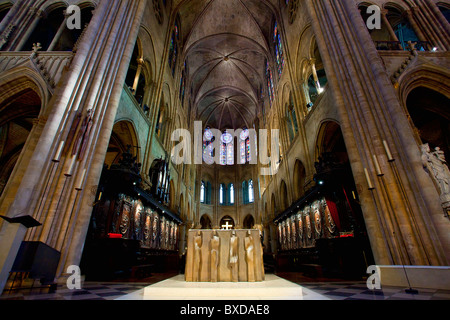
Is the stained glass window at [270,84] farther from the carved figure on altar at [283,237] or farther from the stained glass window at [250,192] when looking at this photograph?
the stained glass window at [250,192]

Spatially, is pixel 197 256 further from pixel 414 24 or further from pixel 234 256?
pixel 414 24

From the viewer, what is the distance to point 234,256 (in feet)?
14.1

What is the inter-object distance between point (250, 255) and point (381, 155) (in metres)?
4.74

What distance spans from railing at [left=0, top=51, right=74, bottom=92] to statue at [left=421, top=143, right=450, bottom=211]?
11.7 meters

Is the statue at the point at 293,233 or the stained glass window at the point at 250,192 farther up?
the stained glass window at the point at 250,192

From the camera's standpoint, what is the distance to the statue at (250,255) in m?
4.21

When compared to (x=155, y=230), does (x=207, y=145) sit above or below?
above

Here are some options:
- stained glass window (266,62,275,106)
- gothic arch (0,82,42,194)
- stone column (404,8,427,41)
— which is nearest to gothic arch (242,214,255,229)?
stained glass window (266,62,275,106)

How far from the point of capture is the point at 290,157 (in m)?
14.5

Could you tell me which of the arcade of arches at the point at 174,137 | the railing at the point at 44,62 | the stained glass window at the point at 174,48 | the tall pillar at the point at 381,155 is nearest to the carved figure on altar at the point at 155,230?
the arcade of arches at the point at 174,137

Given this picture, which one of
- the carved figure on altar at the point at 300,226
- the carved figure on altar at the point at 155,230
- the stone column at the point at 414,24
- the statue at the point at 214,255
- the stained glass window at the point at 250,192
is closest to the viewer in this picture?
the statue at the point at 214,255

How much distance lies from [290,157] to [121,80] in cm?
1141

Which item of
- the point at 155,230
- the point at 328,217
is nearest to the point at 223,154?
the point at 155,230

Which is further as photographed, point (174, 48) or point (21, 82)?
point (174, 48)
